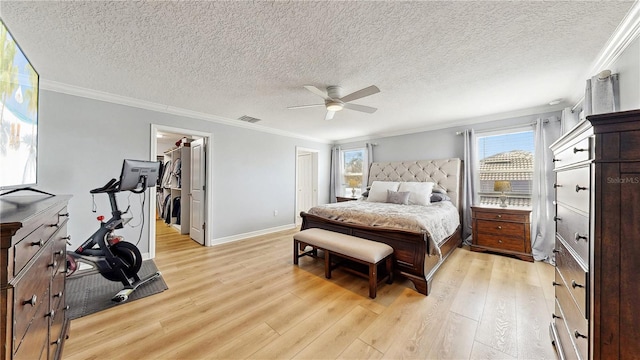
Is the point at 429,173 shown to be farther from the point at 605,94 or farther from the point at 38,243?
the point at 38,243

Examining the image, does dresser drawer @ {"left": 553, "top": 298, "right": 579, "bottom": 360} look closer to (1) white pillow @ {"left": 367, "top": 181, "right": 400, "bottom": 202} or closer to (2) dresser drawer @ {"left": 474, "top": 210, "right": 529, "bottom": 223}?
(2) dresser drawer @ {"left": 474, "top": 210, "right": 529, "bottom": 223}

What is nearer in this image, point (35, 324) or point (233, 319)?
point (35, 324)

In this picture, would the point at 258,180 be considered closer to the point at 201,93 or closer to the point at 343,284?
the point at 201,93

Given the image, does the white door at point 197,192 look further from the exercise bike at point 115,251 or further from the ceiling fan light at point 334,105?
the ceiling fan light at point 334,105

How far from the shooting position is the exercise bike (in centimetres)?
221

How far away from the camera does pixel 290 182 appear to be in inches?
211

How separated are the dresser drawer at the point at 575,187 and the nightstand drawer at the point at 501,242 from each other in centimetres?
242

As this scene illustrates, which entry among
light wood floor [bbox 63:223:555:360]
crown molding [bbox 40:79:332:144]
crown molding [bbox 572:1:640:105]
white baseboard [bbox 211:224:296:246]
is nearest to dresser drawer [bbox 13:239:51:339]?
light wood floor [bbox 63:223:555:360]

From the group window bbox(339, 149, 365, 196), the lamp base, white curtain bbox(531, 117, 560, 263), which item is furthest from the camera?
window bbox(339, 149, 365, 196)

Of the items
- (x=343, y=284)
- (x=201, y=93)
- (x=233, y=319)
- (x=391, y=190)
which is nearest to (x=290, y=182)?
(x=391, y=190)

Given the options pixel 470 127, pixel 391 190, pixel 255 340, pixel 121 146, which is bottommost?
pixel 255 340

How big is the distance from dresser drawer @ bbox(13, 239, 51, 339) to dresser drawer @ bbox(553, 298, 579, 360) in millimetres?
2424

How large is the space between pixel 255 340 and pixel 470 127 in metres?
4.67

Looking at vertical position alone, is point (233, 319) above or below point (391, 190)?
below
